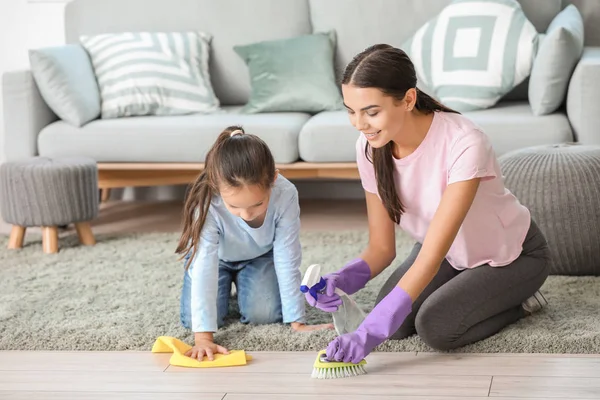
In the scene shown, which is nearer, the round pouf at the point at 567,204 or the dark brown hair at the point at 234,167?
the dark brown hair at the point at 234,167

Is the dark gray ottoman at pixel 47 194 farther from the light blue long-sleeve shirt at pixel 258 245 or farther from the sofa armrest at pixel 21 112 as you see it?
the light blue long-sleeve shirt at pixel 258 245

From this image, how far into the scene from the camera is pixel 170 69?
405 cm

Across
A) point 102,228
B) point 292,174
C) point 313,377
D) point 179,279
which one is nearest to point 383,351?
point 313,377

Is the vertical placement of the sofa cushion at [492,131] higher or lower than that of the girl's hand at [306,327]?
higher

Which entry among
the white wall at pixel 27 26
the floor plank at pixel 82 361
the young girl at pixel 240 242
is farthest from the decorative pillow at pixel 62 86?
the floor plank at pixel 82 361

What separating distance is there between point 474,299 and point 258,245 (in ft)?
1.87

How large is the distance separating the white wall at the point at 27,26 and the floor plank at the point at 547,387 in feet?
10.7

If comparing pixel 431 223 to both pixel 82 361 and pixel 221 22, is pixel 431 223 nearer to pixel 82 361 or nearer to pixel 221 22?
pixel 82 361

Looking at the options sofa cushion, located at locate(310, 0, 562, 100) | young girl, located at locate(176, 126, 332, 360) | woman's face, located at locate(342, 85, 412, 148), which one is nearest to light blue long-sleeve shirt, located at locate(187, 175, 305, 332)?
young girl, located at locate(176, 126, 332, 360)

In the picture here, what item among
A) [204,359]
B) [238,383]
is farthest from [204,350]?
[238,383]

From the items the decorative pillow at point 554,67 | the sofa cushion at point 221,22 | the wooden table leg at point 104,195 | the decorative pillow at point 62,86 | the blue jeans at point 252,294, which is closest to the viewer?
the blue jeans at point 252,294

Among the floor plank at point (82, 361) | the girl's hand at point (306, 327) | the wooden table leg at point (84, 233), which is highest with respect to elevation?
the floor plank at point (82, 361)

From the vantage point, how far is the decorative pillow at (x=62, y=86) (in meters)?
3.82

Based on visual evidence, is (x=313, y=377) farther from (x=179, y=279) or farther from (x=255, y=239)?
(x=179, y=279)
